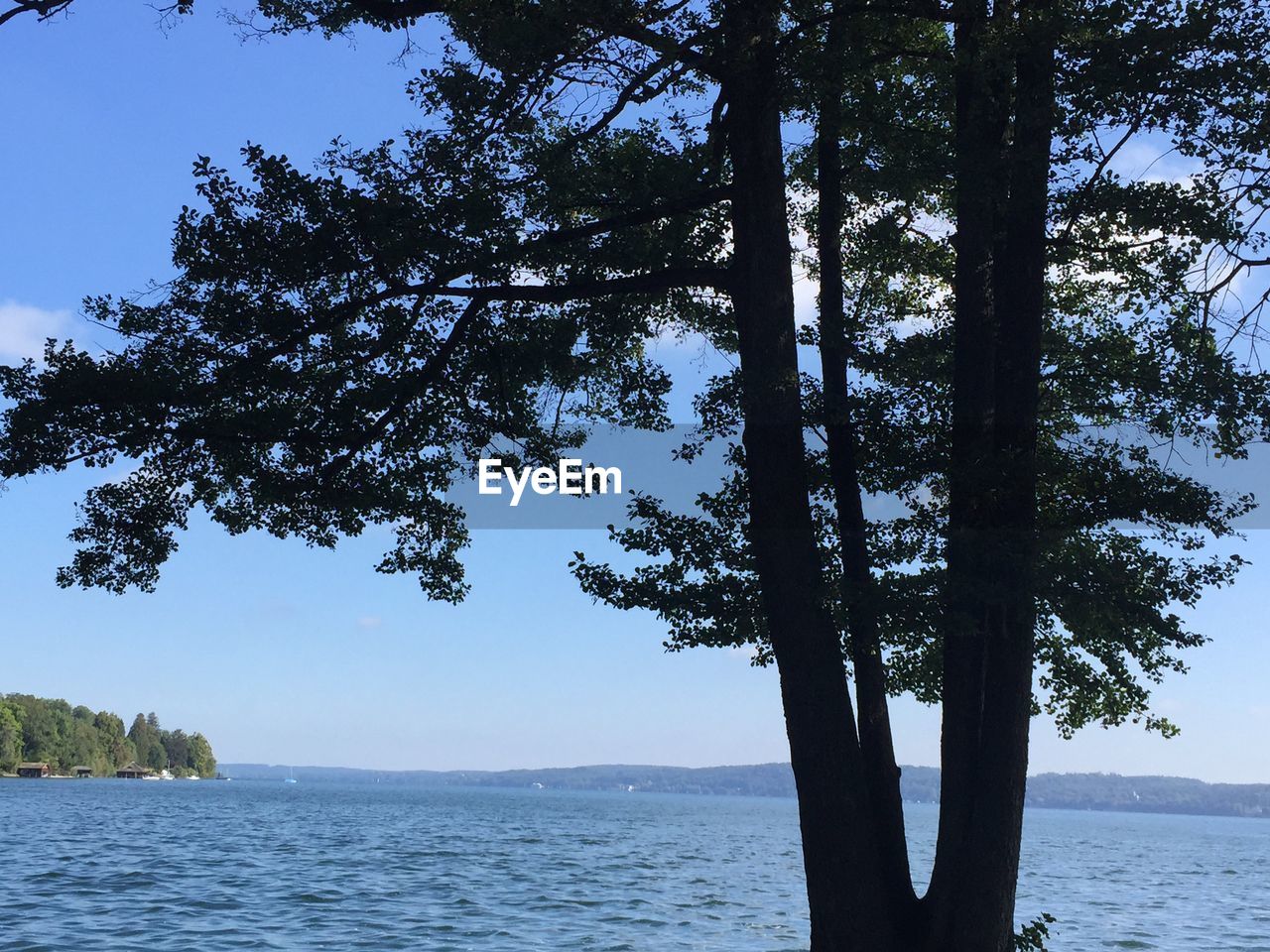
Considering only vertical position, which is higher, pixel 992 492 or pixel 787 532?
pixel 992 492

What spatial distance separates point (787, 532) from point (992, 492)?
1.82 metres

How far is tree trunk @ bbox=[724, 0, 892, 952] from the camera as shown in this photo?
10367 millimetres

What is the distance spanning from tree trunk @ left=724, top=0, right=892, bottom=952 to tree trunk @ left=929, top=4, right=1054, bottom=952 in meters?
0.87

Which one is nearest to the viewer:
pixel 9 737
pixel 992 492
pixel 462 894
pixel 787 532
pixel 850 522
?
pixel 992 492

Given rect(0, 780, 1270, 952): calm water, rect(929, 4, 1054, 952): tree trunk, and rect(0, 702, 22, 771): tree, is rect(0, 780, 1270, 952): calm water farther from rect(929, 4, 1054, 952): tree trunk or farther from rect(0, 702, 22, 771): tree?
rect(0, 702, 22, 771): tree

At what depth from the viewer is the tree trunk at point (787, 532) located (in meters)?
10.4

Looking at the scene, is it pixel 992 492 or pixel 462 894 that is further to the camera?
pixel 462 894

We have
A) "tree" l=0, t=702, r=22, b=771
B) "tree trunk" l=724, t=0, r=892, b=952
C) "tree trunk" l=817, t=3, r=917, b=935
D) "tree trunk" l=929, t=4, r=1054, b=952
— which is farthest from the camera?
"tree" l=0, t=702, r=22, b=771

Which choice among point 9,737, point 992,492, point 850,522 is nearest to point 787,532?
point 850,522

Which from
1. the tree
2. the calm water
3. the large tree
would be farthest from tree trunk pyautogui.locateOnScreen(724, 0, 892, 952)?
the tree

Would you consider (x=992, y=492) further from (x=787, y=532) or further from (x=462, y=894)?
(x=462, y=894)

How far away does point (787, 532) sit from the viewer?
10969mm

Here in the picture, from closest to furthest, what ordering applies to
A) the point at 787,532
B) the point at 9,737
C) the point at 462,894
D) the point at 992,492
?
the point at 992,492
the point at 787,532
the point at 462,894
the point at 9,737

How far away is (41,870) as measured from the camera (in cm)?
3319
